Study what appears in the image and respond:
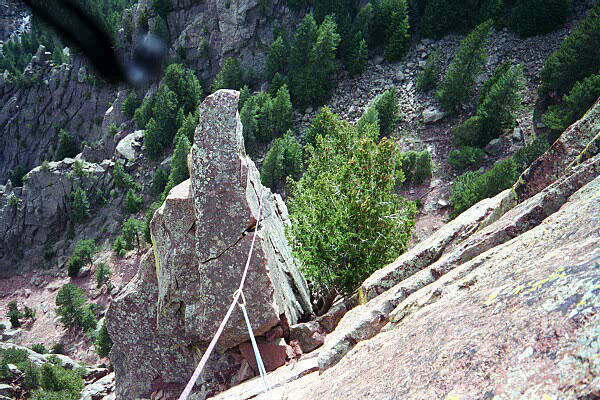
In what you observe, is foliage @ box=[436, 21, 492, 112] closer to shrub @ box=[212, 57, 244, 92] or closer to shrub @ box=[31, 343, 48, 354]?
shrub @ box=[212, 57, 244, 92]

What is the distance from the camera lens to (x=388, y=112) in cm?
3744

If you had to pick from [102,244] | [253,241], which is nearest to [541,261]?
[253,241]

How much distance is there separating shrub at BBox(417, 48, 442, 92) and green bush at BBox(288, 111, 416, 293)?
33.1m

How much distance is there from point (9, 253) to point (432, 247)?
2927 inches

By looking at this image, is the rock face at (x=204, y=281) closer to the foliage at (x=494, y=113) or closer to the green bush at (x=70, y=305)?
the foliage at (x=494, y=113)

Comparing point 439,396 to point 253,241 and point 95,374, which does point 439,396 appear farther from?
point 95,374

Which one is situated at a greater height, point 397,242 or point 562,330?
point 397,242

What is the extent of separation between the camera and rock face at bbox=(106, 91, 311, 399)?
9.13 meters

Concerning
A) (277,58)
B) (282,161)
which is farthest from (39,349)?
(277,58)

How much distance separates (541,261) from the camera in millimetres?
3076

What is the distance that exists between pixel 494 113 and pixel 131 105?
62594 mm

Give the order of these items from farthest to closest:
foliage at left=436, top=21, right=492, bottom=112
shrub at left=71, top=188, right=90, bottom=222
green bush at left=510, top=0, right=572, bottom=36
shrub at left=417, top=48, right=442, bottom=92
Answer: shrub at left=71, top=188, right=90, bottom=222
shrub at left=417, top=48, right=442, bottom=92
green bush at left=510, top=0, right=572, bottom=36
foliage at left=436, top=21, right=492, bottom=112

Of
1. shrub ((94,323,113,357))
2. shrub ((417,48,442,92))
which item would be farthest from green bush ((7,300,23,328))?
shrub ((417,48,442,92))

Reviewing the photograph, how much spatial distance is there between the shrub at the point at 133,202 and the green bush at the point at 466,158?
46379mm
